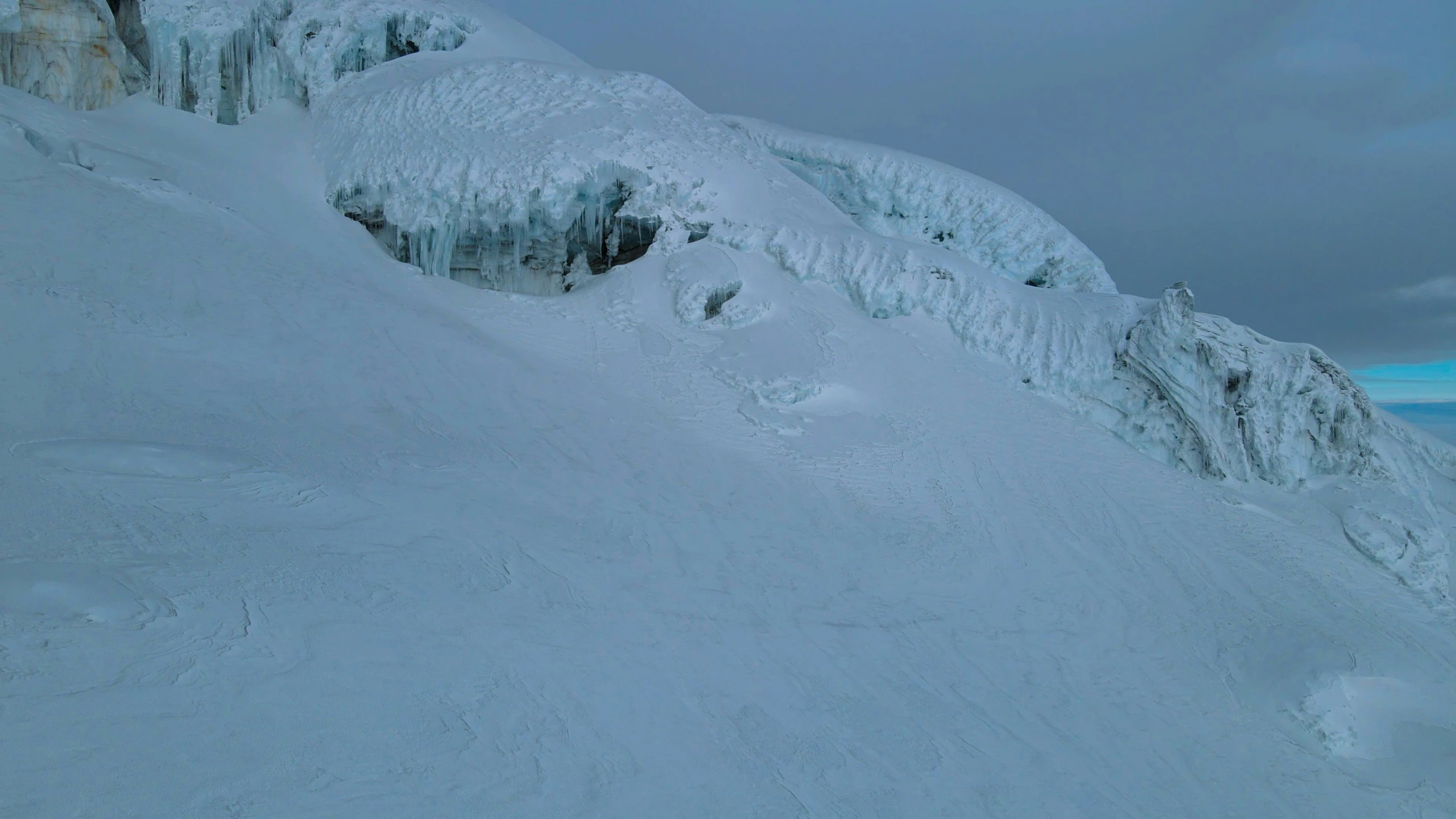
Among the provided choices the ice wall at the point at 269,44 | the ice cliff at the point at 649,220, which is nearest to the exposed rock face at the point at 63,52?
the ice cliff at the point at 649,220

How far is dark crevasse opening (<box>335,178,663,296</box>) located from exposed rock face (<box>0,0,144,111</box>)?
4351mm

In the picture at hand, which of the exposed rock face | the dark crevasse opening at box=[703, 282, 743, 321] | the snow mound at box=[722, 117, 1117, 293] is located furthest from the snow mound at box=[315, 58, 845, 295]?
the snow mound at box=[722, 117, 1117, 293]

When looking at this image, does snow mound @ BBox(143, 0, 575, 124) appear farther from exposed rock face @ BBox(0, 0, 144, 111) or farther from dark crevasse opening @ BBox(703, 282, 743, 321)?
dark crevasse opening @ BBox(703, 282, 743, 321)

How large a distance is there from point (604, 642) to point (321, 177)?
37.3 feet

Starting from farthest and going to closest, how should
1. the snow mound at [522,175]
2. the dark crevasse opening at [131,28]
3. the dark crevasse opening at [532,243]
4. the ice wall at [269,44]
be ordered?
the dark crevasse opening at [131,28], the ice wall at [269,44], the dark crevasse opening at [532,243], the snow mound at [522,175]

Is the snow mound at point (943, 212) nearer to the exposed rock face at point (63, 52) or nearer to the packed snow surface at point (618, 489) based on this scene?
the packed snow surface at point (618, 489)

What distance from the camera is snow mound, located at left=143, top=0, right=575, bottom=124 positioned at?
13820 millimetres

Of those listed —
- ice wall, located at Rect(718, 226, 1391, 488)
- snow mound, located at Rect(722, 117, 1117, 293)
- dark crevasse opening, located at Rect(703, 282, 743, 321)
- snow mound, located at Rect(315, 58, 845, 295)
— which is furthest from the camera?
snow mound, located at Rect(722, 117, 1117, 293)

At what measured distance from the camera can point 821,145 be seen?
58.2 feet

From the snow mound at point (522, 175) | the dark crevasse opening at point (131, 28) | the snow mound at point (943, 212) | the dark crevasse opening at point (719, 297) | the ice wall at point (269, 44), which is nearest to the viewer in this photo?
the dark crevasse opening at point (719, 297)

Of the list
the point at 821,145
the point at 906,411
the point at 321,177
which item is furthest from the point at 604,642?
the point at 821,145

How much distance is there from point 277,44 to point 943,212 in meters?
13.1

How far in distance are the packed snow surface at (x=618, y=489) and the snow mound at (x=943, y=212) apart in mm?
106

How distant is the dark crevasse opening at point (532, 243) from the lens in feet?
43.0
